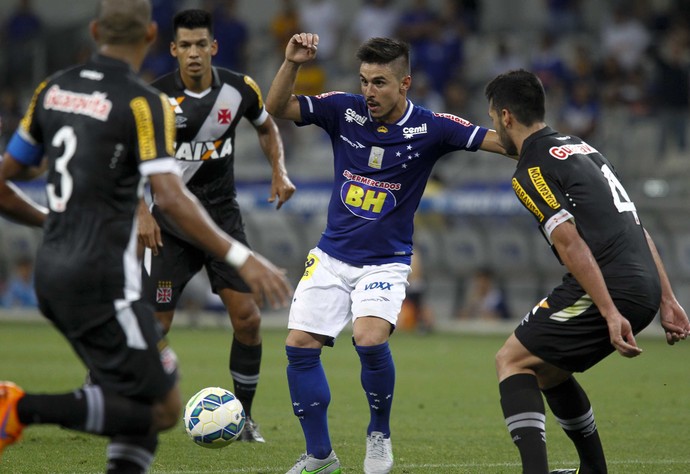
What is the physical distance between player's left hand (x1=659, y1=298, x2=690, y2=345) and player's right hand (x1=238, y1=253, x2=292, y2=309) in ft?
7.86

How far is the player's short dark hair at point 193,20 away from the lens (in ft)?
25.1

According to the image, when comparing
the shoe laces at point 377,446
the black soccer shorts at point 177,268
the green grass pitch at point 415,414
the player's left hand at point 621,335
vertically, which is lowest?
the green grass pitch at point 415,414

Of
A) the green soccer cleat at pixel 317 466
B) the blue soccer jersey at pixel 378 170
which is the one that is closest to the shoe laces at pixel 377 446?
the green soccer cleat at pixel 317 466

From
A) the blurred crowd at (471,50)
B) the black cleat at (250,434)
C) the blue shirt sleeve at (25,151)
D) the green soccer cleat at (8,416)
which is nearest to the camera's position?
the green soccer cleat at (8,416)

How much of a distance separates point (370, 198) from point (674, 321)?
80.3 inches

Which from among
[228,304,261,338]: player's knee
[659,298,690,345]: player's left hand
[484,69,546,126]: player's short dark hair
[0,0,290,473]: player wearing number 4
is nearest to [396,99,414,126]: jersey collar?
[484,69,546,126]: player's short dark hair

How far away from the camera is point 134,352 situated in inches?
180

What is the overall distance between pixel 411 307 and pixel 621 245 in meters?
12.6

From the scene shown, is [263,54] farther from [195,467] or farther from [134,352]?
[134,352]

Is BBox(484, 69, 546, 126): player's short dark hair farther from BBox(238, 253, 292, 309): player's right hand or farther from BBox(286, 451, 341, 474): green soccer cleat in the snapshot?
BBox(286, 451, 341, 474): green soccer cleat

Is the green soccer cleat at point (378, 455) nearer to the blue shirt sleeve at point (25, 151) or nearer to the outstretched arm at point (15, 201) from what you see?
the outstretched arm at point (15, 201)

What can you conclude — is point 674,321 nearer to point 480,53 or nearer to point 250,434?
point 250,434

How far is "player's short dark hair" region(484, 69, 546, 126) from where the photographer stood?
5770 mm

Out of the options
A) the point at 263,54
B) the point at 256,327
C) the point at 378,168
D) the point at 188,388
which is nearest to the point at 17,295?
the point at 263,54
